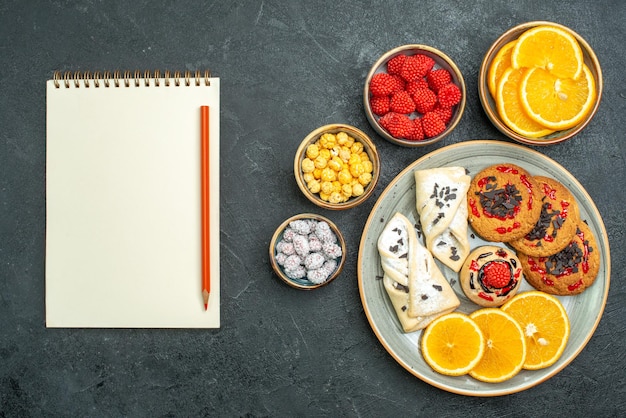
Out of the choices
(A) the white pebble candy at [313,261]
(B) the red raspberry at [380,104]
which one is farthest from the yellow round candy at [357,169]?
Result: (A) the white pebble candy at [313,261]

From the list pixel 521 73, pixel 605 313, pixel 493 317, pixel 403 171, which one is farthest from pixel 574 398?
pixel 521 73

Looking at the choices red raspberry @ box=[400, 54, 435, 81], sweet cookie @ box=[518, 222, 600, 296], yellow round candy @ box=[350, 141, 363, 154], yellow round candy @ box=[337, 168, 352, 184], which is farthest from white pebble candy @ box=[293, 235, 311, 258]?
sweet cookie @ box=[518, 222, 600, 296]

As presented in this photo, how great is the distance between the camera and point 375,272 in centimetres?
194

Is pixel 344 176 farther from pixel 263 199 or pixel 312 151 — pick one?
pixel 263 199

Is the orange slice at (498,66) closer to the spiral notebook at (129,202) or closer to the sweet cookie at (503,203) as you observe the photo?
the sweet cookie at (503,203)

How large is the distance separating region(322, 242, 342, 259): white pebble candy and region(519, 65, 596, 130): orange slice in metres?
0.80

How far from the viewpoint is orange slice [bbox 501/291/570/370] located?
1.90m

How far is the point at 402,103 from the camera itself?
187cm

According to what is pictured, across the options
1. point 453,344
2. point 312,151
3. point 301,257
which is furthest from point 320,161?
point 453,344

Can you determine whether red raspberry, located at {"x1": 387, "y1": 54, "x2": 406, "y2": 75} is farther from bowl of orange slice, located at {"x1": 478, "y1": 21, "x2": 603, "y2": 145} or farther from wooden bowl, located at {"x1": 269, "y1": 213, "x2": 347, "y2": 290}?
wooden bowl, located at {"x1": 269, "y1": 213, "x2": 347, "y2": 290}

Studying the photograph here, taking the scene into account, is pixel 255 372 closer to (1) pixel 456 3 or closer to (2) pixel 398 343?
(2) pixel 398 343

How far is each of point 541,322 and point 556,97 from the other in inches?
31.0

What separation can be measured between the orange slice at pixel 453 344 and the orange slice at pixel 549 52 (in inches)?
35.4

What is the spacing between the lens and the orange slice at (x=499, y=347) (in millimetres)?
1849
